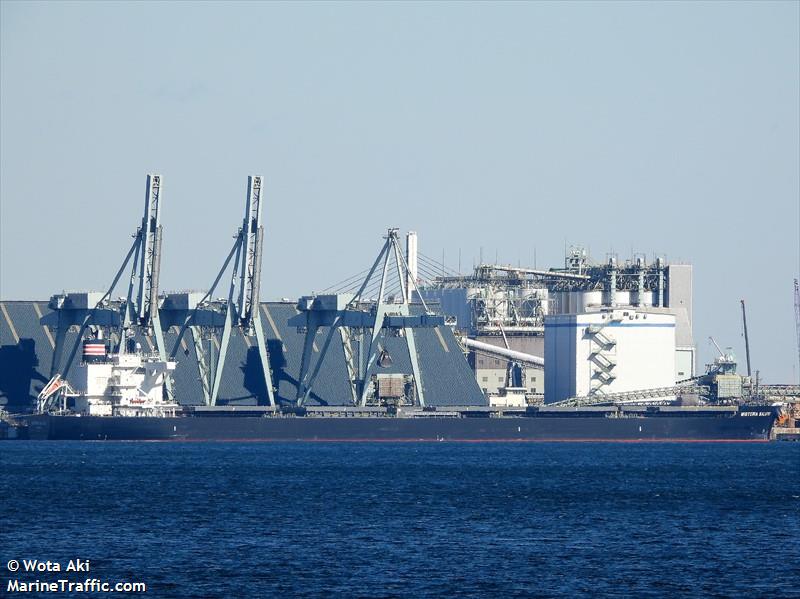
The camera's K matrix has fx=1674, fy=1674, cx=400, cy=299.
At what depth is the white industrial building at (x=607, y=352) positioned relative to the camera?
410 ft

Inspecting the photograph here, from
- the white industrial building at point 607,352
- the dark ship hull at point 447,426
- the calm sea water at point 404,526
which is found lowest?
the calm sea water at point 404,526

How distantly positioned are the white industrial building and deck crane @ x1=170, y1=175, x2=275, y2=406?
910 inches

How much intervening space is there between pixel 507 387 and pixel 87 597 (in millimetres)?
93836

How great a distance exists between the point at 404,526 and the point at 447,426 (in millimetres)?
61033

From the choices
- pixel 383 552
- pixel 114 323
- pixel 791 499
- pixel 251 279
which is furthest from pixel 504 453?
pixel 383 552

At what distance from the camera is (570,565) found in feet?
148

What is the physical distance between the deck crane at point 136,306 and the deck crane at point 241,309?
9.51 ft

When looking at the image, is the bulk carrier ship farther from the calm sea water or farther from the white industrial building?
the calm sea water

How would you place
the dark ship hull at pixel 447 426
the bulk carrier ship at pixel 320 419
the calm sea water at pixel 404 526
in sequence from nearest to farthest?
1. the calm sea water at pixel 404 526
2. the dark ship hull at pixel 447 426
3. the bulk carrier ship at pixel 320 419

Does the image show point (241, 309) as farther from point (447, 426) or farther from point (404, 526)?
point (404, 526)

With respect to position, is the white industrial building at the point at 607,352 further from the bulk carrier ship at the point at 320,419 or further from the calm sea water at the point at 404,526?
the calm sea water at the point at 404,526

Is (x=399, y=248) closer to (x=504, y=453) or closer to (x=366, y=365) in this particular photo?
(x=366, y=365)

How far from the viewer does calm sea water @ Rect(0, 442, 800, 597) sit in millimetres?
42031

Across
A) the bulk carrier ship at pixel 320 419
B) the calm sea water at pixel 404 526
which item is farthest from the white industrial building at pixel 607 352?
the calm sea water at pixel 404 526
